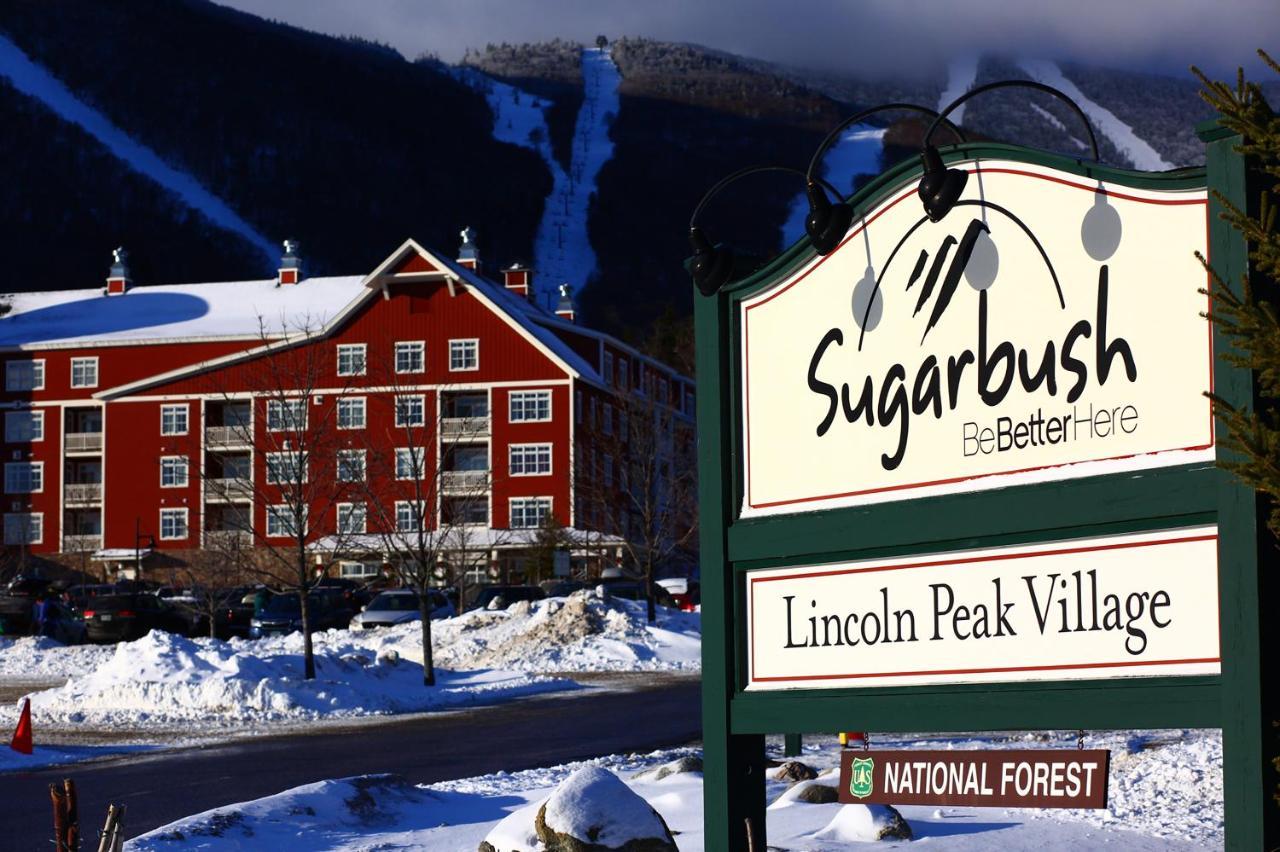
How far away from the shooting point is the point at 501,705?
92.1 ft

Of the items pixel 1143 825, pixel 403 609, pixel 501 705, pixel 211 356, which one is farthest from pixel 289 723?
pixel 211 356

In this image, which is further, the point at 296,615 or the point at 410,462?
the point at 410,462

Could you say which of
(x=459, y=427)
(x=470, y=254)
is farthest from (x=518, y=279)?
(x=459, y=427)

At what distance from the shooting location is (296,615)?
44469mm

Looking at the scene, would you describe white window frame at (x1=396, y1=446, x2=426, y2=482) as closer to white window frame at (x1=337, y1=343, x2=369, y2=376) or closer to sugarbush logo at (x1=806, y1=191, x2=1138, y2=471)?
white window frame at (x1=337, y1=343, x2=369, y2=376)

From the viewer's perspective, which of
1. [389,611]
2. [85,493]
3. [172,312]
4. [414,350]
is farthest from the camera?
[172,312]

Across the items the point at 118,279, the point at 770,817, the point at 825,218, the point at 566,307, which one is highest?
the point at 118,279

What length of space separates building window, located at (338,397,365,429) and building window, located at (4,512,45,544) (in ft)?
58.7

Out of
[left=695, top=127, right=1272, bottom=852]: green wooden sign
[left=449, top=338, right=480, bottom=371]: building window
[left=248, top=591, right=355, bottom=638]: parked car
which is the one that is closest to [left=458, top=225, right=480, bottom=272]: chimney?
[left=449, top=338, right=480, bottom=371]: building window

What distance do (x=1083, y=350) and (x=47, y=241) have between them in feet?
671

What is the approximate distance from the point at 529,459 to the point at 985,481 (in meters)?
63.9

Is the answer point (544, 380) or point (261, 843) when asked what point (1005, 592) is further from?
point (544, 380)

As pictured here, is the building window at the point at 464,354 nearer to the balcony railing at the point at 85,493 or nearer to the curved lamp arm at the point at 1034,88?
the balcony railing at the point at 85,493

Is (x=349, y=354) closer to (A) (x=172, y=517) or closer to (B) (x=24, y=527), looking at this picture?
(A) (x=172, y=517)
